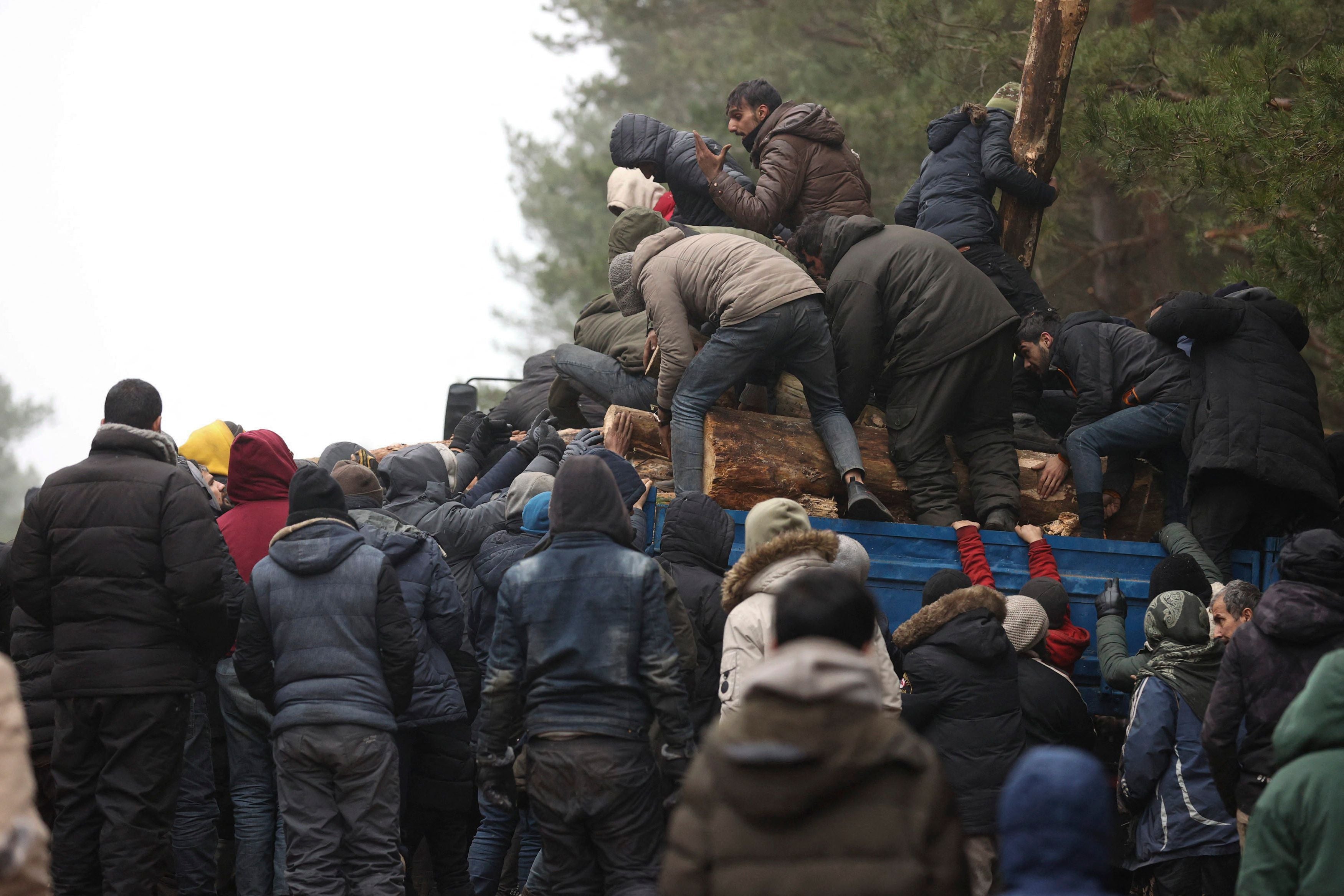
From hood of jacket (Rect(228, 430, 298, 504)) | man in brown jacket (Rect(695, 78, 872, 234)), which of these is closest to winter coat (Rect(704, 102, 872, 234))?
man in brown jacket (Rect(695, 78, 872, 234))

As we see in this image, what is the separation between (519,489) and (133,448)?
181cm

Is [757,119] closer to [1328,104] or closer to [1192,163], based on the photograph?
[1192,163]

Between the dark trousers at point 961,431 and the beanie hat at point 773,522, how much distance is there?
7.11ft

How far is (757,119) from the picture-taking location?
26.0ft

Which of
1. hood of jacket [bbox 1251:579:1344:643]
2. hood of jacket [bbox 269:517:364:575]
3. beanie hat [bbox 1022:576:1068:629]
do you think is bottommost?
beanie hat [bbox 1022:576:1068:629]

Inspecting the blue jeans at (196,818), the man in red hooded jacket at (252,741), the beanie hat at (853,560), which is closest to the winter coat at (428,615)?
the man in red hooded jacket at (252,741)

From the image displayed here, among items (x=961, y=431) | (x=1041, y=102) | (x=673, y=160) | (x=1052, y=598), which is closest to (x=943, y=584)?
(x=1052, y=598)

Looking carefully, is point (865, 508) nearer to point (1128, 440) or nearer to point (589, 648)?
point (1128, 440)

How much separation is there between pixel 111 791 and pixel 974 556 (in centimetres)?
413

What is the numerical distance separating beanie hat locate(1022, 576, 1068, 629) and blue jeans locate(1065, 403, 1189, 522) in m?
1.23

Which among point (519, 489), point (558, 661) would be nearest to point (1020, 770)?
point (558, 661)

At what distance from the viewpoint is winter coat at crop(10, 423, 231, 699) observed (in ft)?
16.1

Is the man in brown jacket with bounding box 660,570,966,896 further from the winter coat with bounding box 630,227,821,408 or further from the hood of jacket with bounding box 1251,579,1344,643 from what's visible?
the winter coat with bounding box 630,227,821,408

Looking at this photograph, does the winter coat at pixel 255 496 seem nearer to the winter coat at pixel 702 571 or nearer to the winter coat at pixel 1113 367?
the winter coat at pixel 702 571
